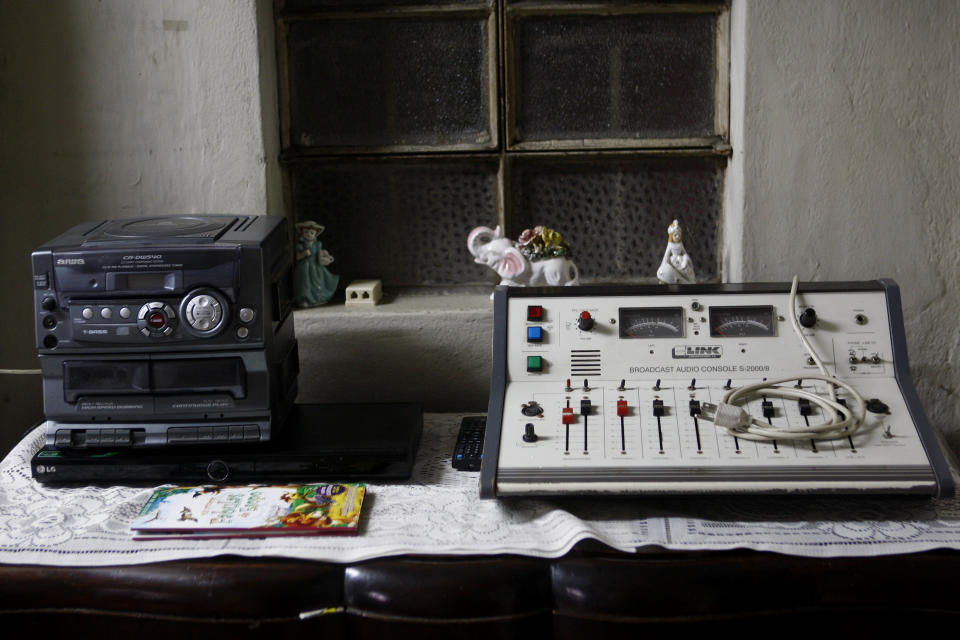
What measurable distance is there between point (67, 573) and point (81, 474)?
0.86 feet

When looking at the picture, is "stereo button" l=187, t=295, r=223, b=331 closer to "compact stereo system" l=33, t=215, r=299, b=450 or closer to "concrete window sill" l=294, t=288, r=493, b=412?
"compact stereo system" l=33, t=215, r=299, b=450

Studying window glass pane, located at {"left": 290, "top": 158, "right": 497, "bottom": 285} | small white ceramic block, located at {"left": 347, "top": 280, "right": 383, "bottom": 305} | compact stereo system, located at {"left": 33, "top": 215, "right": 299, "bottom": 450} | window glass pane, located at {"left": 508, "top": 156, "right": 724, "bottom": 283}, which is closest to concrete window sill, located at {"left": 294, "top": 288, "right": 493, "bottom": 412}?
small white ceramic block, located at {"left": 347, "top": 280, "right": 383, "bottom": 305}

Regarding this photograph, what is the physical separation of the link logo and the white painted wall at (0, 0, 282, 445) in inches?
33.6

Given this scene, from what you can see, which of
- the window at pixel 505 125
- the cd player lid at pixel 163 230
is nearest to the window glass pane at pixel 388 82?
the window at pixel 505 125

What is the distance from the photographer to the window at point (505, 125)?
1.82 m

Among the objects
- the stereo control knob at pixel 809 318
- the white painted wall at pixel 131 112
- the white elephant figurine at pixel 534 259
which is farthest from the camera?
the white painted wall at pixel 131 112

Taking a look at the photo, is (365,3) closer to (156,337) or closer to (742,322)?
(156,337)

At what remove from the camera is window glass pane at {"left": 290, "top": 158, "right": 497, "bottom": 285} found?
1.91 m

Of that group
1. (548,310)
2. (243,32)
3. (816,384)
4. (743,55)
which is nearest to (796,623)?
(816,384)

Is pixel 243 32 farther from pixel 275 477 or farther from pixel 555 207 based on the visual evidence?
pixel 275 477

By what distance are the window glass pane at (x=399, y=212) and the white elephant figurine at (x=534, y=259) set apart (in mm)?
263

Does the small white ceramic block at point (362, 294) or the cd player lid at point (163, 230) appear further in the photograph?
the small white ceramic block at point (362, 294)

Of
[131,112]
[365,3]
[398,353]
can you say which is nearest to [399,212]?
[398,353]

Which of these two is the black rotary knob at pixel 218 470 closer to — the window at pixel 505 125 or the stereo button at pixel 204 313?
the stereo button at pixel 204 313
